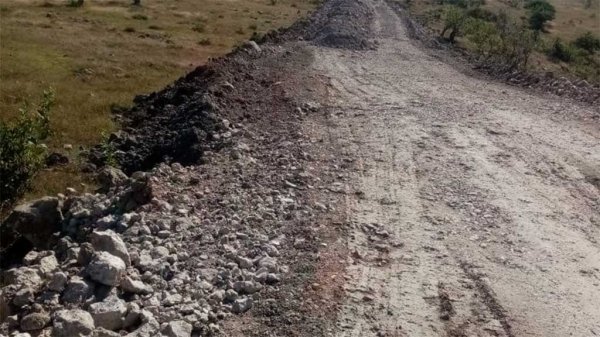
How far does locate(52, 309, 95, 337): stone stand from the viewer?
317 inches

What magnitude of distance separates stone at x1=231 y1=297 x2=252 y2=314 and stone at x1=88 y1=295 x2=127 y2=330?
152cm

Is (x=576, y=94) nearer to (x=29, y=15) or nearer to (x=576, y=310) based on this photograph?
(x=576, y=310)

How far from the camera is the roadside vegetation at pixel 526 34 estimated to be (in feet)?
128

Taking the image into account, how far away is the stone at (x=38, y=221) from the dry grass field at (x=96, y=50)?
430 cm

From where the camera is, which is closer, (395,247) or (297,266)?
(297,266)

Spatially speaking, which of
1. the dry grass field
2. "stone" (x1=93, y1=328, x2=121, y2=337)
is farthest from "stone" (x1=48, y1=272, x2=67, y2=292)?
the dry grass field

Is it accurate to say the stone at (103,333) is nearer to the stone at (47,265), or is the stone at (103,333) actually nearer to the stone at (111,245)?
the stone at (111,245)

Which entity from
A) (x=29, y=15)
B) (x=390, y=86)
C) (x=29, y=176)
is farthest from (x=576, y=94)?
(x=29, y=15)

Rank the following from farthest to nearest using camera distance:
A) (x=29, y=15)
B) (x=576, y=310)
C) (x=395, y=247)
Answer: (x=29, y=15) → (x=395, y=247) → (x=576, y=310)

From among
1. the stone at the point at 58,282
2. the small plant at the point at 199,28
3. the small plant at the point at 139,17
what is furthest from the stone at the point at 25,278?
the small plant at the point at 139,17

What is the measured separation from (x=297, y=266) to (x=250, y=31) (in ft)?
148

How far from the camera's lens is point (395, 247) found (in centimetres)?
1112

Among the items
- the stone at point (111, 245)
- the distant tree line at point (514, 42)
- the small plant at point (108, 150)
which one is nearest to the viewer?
the stone at point (111, 245)

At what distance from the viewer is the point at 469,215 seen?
12.6 m
